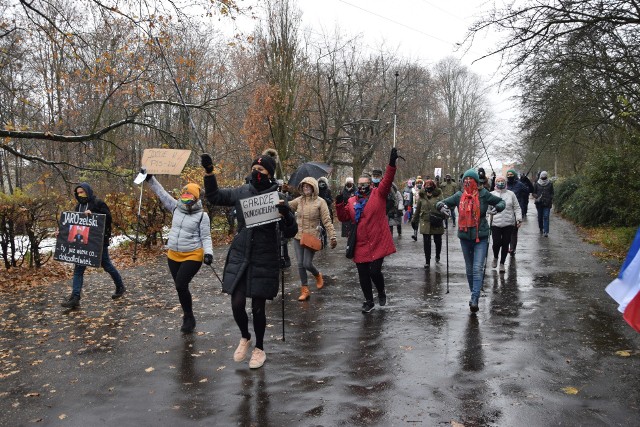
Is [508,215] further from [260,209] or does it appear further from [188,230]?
[260,209]

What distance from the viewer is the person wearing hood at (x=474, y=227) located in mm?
7469

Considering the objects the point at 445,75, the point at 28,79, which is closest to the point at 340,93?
the point at 28,79

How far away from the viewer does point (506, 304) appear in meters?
7.82

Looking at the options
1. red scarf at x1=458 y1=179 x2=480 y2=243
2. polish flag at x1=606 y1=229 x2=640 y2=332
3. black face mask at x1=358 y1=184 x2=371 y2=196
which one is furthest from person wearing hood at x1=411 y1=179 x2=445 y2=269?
polish flag at x1=606 y1=229 x2=640 y2=332

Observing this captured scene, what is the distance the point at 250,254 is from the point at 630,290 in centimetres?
328

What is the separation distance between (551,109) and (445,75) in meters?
44.2

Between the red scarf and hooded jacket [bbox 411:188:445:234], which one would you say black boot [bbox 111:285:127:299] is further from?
hooded jacket [bbox 411:188:445:234]

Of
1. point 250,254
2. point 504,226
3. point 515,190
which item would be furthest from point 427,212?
point 250,254

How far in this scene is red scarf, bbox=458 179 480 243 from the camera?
7.51 meters

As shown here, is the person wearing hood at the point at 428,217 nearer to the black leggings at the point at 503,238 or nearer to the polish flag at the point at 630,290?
the black leggings at the point at 503,238

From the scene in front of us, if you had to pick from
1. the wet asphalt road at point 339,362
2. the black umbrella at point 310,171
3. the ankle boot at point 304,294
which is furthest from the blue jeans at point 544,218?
the ankle boot at point 304,294

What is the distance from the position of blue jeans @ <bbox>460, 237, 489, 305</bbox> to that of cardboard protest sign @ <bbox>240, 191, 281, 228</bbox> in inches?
135

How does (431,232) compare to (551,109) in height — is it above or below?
below

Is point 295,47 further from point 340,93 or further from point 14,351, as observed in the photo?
point 14,351
